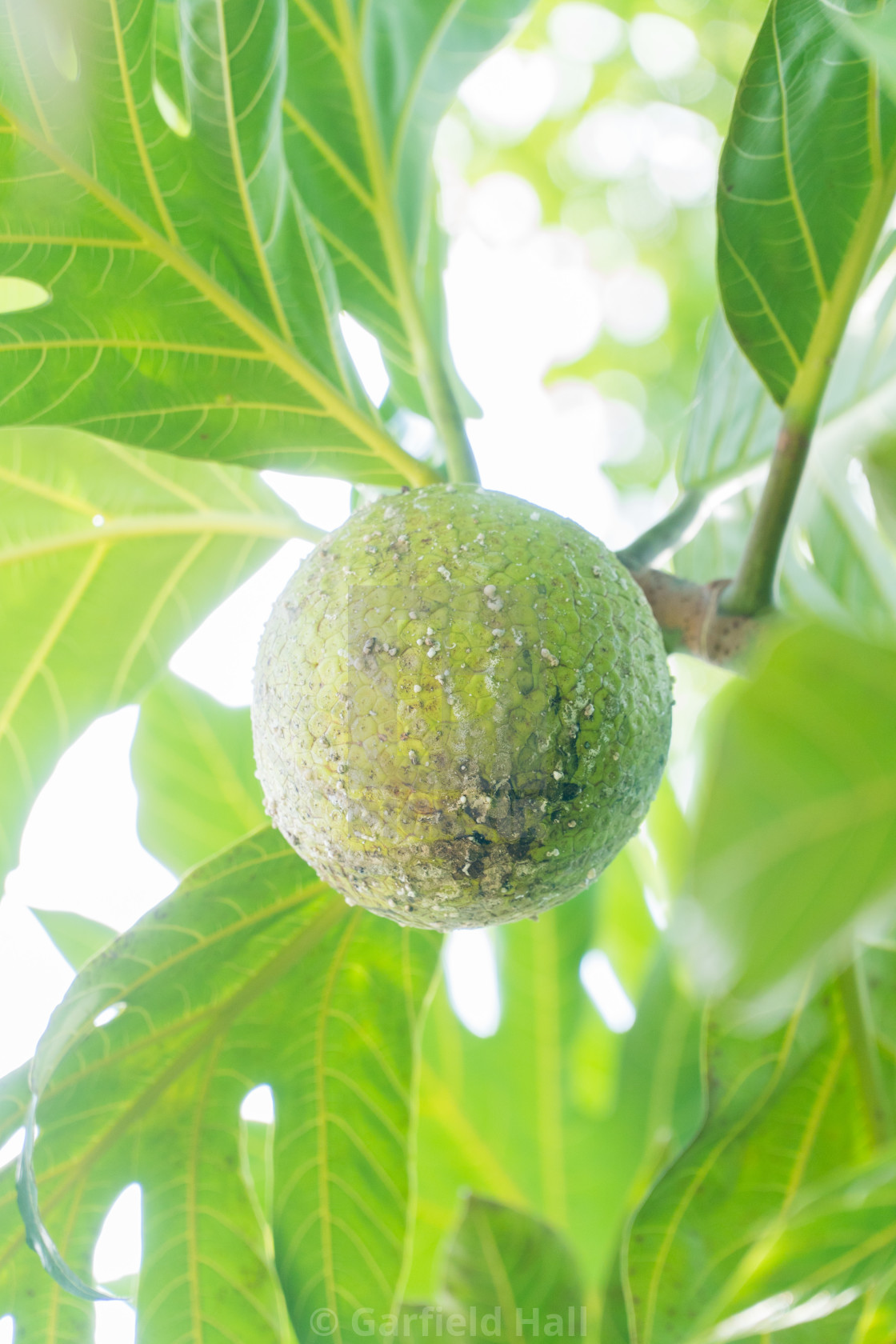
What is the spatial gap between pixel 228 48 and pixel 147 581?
0.57m

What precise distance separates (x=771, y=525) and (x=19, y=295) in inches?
29.5

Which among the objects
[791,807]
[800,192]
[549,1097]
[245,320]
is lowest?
[549,1097]

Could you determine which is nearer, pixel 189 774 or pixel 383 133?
pixel 383 133

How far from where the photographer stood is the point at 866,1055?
3.72 ft

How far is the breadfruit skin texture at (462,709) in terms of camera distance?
30.5 inches

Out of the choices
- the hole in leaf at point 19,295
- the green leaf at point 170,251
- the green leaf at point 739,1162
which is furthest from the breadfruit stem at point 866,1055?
the hole in leaf at point 19,295

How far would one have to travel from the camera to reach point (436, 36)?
1.09 metres

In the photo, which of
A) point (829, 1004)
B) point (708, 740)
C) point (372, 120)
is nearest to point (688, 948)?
point (708, 740)

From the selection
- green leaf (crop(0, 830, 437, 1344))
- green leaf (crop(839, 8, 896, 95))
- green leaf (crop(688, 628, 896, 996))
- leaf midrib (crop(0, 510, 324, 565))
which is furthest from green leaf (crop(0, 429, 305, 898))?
green leaf (crop(688, 628, 896, 996))

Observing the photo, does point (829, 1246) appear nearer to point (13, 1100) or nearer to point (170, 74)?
point (13, 1100)

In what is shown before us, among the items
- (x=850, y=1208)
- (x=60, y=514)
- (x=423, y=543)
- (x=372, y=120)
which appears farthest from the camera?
(x=60, y=514)

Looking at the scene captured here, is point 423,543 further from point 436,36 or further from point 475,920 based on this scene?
point 436,36

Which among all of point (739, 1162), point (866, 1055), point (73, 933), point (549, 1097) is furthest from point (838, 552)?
point (73, 933)

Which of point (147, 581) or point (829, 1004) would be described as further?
point (147, 581)
